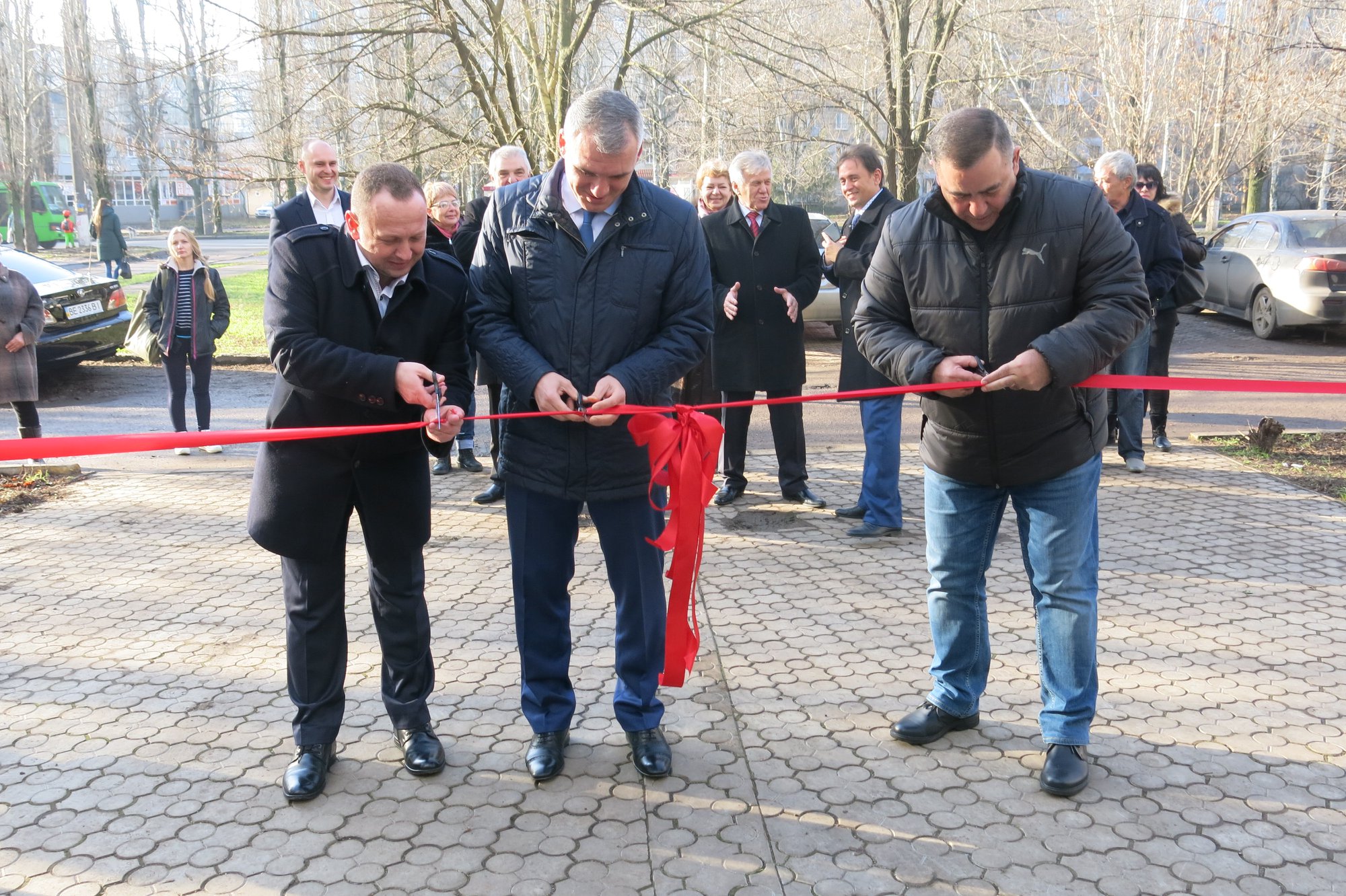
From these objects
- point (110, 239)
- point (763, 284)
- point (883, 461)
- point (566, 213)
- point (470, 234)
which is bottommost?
point (883, 461)

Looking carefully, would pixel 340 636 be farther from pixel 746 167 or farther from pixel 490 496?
pixel 746 167

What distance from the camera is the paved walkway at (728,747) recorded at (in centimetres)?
320

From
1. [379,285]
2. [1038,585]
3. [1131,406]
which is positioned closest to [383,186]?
[379,285]

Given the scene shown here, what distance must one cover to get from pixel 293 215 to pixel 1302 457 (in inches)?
296

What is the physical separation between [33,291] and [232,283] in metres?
14.8

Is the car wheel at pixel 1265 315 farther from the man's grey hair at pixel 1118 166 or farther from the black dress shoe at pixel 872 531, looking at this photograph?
the black dress shoe at pixel 872 531

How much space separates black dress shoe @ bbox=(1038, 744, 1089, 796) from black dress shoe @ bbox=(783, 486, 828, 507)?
11.8 feet

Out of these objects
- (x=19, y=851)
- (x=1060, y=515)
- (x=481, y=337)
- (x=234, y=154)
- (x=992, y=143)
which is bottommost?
(x=19, y=851)

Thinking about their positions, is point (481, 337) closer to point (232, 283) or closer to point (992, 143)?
point (992, 143)

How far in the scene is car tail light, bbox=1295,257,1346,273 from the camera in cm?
1415

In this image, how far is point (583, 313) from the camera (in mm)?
3648

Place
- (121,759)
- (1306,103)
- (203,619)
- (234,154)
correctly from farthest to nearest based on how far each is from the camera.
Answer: (1306,103)
(234,154)
(203,619)
(121,759)

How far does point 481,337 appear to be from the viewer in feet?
12.2

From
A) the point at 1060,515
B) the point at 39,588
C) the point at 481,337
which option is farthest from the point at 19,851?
the point at 1060,515
